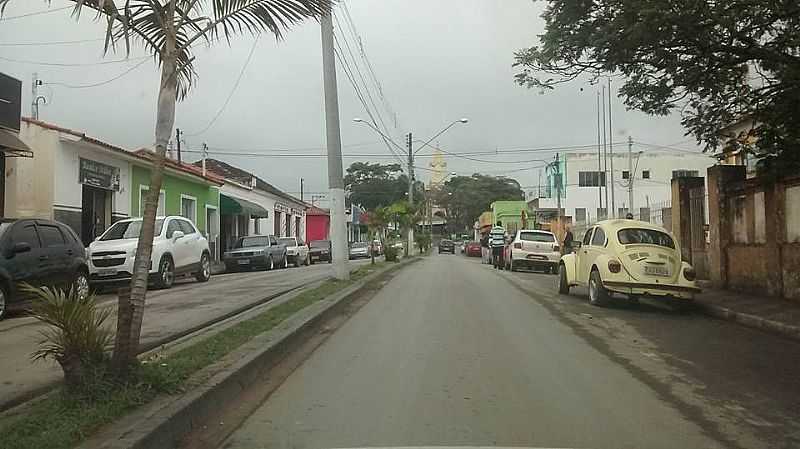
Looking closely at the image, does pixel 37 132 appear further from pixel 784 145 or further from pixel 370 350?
pixel 784 145

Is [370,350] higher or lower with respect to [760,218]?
lower

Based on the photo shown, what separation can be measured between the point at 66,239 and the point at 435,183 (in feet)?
269

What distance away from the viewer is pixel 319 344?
9.59 m

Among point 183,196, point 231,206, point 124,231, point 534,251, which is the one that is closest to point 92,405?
point 124,231

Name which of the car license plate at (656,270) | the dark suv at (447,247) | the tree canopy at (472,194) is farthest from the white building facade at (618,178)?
the car license plate at (656,270)

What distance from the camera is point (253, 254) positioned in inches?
1139

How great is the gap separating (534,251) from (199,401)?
2262 centimetres

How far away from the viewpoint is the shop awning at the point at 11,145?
17792 millimetres

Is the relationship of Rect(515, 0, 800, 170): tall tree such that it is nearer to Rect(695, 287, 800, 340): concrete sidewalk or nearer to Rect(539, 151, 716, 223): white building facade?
A: Rect(695, 287, 800, 340): concrete sidewalk

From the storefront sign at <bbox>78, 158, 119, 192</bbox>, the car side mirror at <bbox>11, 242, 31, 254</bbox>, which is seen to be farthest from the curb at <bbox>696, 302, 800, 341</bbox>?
the storefront sign at <bbox>78, 158, 119, 192</bbox>

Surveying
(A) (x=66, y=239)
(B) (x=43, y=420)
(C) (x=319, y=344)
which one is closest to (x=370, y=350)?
(C) (x=319, y=344)

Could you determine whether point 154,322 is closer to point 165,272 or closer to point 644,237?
point 165,272

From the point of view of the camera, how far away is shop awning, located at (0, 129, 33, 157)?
58.4 ft

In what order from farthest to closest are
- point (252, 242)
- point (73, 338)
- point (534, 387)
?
1. point (252, 242)
2. point (534, 387)
3. point (73, 338)
